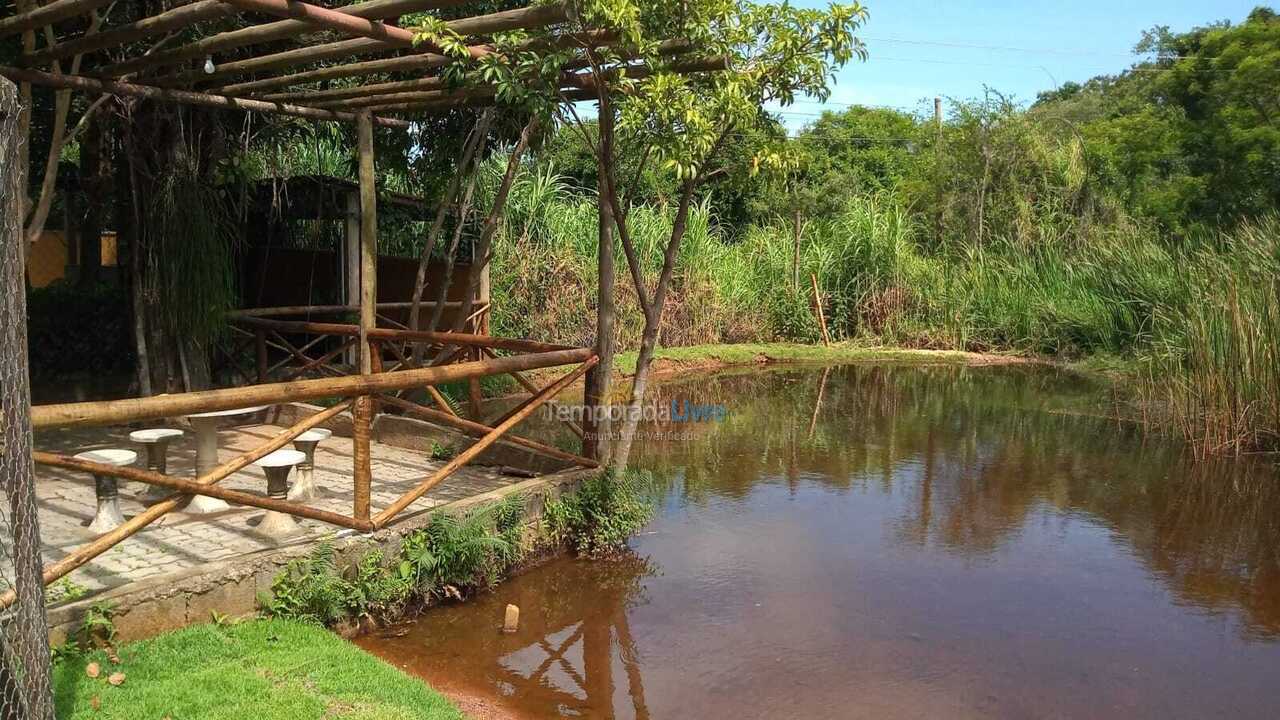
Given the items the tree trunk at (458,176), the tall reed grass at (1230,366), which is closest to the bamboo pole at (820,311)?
the tall reed grass at (1230,366)

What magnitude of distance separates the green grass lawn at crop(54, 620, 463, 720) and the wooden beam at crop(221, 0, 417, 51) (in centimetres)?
270

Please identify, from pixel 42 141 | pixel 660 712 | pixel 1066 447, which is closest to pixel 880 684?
pixel 660 712

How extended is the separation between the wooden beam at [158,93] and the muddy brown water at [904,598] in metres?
3.75

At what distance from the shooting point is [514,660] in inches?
185

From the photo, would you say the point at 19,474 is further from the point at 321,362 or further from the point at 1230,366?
the point at 1230,366

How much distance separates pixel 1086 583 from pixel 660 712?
3247mm

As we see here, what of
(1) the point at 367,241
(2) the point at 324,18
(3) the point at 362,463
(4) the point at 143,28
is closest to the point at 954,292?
(1) the point at 367,241

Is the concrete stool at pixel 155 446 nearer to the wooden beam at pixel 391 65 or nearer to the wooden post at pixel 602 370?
the wooden beam at pixel 391 65

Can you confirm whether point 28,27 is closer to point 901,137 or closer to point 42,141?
point 42,141

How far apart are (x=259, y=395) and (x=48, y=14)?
2281 millimetres

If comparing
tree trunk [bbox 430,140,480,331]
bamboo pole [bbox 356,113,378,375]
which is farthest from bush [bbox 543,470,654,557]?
tree trunk [bbox 430,140,480,331]

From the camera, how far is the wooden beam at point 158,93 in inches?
222

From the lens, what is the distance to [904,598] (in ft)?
18.6

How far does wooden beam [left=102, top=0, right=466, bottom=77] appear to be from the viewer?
4.19 metres
